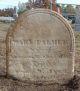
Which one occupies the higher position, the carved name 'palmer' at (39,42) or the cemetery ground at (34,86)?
the carved name 'palmer' at (39,42)

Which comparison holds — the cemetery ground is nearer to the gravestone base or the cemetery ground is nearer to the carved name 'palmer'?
the gravestone base

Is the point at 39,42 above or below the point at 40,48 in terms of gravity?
above

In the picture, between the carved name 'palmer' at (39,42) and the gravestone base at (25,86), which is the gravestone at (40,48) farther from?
the gravestone base at (25,86)

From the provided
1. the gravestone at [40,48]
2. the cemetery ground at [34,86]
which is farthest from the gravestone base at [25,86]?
the gravestone at [40,48]

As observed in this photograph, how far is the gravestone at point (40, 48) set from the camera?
705cm

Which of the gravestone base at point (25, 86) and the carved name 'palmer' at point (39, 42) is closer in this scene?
the gravestone base at point (25, 86)

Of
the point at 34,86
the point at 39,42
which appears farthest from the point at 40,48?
the point at 34,86

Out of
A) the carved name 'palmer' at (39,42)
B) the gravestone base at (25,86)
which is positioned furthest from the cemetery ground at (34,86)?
the carved name 'palmer' at (39,42)

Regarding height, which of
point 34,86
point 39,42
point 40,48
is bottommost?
point 34,86

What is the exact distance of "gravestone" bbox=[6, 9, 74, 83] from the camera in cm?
705

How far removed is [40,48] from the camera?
7.13 metres

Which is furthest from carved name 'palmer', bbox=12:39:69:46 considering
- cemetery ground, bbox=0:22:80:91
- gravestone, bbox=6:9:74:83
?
cemetery ground, bbox=0:22:80:91

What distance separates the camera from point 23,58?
23.4 feet

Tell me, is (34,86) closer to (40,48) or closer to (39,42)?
(40,48)
